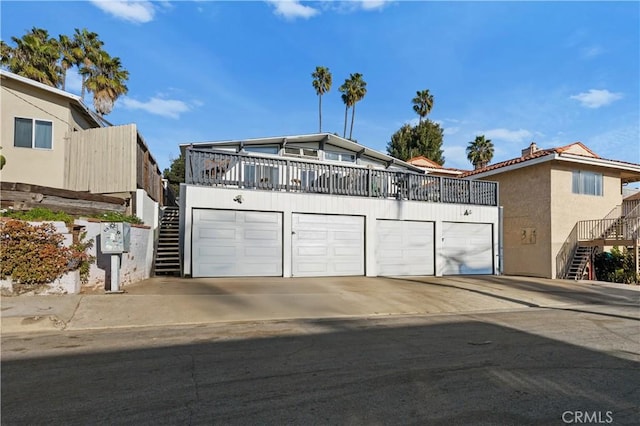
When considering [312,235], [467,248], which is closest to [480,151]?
[467,248]

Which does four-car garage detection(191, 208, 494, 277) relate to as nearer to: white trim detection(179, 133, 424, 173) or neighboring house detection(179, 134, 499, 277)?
neighboring house detection(179, 134, 499, 277)

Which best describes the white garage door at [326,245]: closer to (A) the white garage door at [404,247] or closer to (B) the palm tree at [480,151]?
(A) the white garage door at [404,247]

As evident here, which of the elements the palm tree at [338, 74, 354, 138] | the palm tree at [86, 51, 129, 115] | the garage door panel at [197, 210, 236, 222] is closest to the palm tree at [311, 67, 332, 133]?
the palm tree at [338, 74, 354, 138]

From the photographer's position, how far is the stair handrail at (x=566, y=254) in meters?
18.7

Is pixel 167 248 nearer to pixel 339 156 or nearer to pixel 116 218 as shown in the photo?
pixel 116 218

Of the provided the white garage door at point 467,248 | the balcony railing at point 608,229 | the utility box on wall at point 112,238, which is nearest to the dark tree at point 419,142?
the balcony railing at point 608,229

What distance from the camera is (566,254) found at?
62.0 ft

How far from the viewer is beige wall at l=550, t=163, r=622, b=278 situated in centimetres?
1870

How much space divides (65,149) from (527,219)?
19.6 metres

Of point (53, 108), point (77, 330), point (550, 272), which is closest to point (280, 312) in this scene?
point (77, 330)

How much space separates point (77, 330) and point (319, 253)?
857 centimetres

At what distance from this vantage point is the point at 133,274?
426 inches

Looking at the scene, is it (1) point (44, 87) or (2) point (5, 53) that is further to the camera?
(2) point (5, 53)

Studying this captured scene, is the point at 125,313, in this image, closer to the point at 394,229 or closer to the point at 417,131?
the point at 394,229
